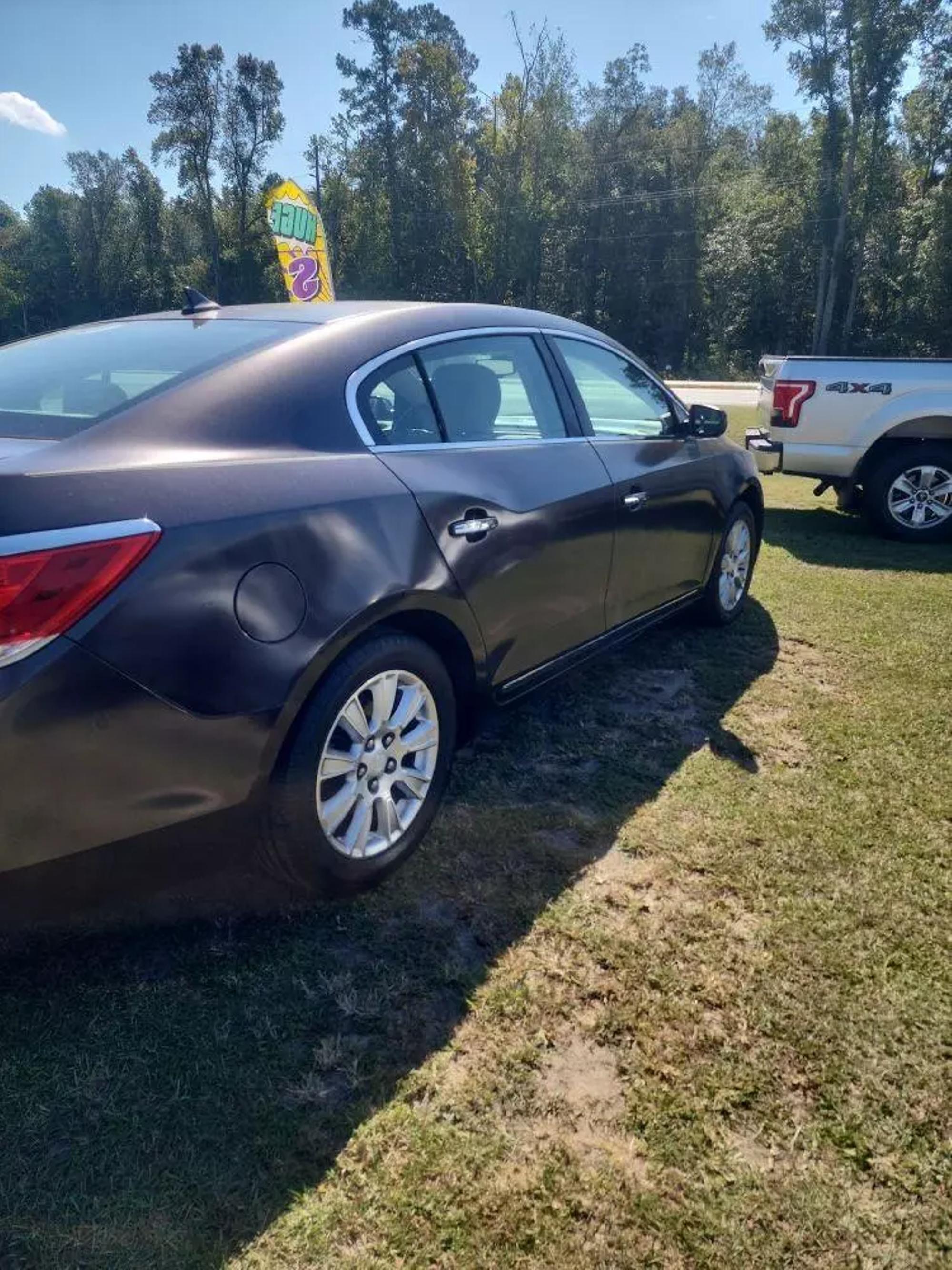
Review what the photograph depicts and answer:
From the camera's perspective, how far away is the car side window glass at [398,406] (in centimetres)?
267

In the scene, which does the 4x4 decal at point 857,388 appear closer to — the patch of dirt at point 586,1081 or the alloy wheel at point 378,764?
the alloy wheel at point 378,764

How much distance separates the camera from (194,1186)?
174 centimetres

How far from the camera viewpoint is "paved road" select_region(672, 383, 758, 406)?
21.6 m

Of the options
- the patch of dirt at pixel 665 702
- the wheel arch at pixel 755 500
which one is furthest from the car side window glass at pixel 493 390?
the wheel arch at pixel 755 500

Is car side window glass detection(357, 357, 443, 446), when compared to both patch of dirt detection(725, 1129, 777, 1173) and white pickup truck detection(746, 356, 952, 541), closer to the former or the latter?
→ patch of dirt detection(725, 1129, 777, 1173)

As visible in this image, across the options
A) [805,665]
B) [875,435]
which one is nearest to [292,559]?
[805,665]

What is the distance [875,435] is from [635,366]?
4.01 m

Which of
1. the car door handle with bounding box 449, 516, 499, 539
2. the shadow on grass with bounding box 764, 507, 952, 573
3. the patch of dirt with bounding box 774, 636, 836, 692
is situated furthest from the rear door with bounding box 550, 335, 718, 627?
the shadow on grass with bounding box 764, 507, 952, 573

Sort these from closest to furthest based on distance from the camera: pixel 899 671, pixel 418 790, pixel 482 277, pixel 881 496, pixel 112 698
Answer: pixel 112 698 < pixel 418 790 < pixel 899 671 < pixel 881 496 < pixel 482 277

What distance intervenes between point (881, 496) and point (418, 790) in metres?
6.05

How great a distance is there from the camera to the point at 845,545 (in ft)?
24.1

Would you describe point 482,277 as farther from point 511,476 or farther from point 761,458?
point 511,476

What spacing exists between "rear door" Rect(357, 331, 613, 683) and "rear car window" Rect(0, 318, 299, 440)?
1.53 ft

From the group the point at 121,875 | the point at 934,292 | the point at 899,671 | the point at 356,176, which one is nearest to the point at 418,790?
the point at 121,875
